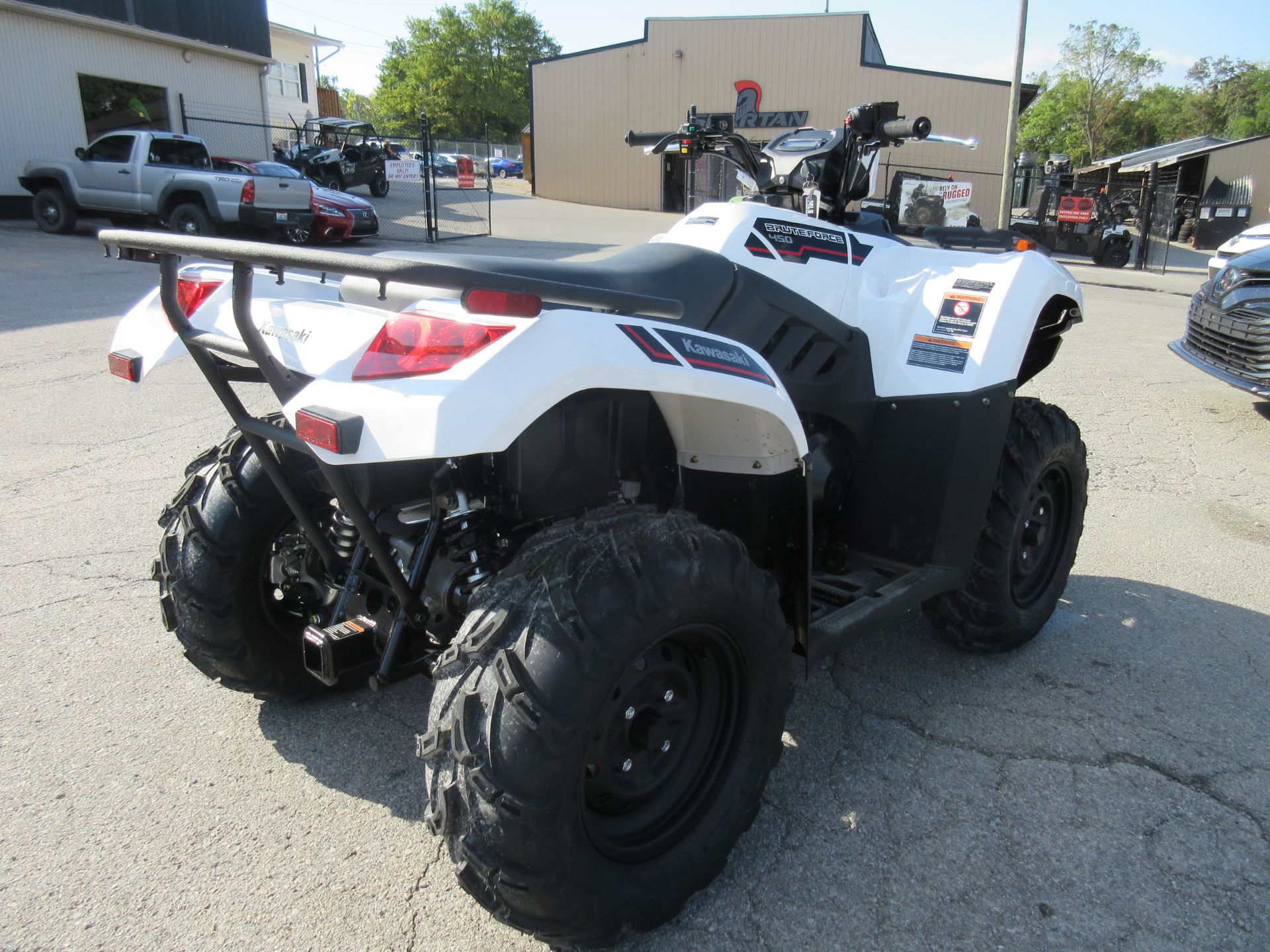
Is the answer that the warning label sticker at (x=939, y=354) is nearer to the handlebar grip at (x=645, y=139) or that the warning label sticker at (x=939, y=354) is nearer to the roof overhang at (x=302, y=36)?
the handlebar grip at (x=645, y=139)

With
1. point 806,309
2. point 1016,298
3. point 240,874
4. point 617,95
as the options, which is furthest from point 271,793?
point 617,95

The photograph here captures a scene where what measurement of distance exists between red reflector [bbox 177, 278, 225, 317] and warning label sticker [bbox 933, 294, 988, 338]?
2.24 meters

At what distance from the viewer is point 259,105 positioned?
2520cm

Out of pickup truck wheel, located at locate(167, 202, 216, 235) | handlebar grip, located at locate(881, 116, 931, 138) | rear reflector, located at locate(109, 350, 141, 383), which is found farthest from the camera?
pickup truck wheel, located at locate(167, 202, 216, 235)

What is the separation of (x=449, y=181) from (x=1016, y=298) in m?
39.3

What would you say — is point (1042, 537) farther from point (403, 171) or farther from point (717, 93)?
point (717, 93)

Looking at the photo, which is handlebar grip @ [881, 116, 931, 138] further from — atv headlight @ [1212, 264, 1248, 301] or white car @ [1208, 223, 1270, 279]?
white car @ [1208, 223, 1270, 279]

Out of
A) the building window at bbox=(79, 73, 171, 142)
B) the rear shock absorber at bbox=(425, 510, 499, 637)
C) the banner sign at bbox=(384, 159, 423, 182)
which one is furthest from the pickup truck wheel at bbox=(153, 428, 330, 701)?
the building window at bbox=(79, 73, 171, 142)

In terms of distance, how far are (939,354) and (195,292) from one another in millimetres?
2293

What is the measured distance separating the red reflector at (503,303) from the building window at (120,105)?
22.9 m

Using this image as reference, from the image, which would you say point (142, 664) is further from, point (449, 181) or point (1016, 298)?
point (449, 181)

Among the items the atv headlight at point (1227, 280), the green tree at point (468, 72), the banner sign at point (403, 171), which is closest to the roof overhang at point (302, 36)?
the green tree at point (468, 72)

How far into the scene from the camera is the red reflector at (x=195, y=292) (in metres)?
2.51

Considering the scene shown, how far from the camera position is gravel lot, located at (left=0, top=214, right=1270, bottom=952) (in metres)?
2.21
